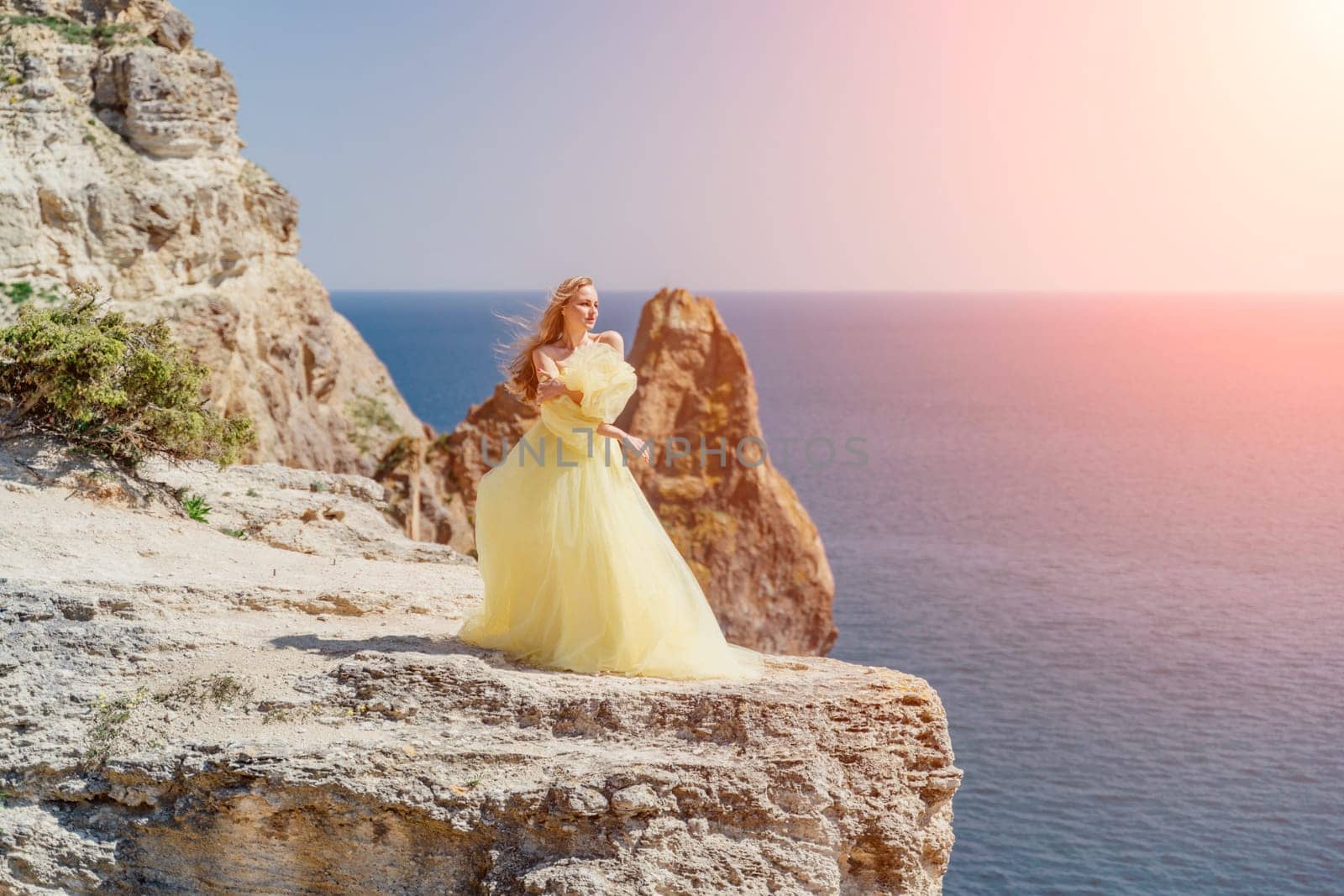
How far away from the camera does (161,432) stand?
12.3 meters

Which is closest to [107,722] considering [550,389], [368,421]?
[550,389]

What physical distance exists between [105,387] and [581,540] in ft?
19.9

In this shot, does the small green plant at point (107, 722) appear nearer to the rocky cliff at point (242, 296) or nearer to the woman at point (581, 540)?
the woman at point (581, 540)

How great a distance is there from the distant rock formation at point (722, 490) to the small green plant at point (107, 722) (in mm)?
23553

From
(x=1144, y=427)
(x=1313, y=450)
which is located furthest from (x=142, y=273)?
(x=1144, y=427)

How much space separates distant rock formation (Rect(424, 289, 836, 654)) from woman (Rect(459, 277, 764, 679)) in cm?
2330

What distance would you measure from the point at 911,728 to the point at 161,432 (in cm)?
806

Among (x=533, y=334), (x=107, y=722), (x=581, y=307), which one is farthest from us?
(x=533, y=334)

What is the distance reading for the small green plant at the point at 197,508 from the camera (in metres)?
11.7

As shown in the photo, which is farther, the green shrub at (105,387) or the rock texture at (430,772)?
the green shrub at (105,387)

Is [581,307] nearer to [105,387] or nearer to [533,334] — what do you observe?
[533,334]

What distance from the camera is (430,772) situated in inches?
301

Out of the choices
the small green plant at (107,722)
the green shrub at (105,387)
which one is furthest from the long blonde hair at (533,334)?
the green shrub at (105,387)

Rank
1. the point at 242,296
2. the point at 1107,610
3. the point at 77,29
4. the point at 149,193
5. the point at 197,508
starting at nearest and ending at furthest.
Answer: the point at 197,508 → the point at 149,193 → the point at 77,29 → the point at 242,296 → the point at 1107,610
